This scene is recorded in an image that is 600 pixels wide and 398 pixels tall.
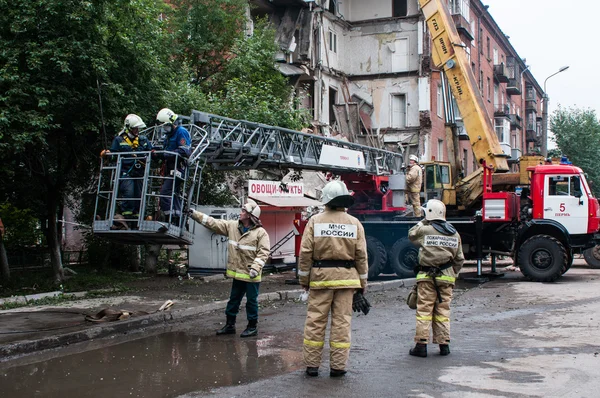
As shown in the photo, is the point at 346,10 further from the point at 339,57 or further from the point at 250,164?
the point at 250,164

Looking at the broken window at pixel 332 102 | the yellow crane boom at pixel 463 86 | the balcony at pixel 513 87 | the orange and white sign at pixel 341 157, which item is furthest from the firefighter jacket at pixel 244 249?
the balcony at pixel 513 87

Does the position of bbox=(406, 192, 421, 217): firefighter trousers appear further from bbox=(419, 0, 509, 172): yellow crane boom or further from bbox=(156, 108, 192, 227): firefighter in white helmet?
bbox=(156, 108, 192, 227): firefighter in white helmet

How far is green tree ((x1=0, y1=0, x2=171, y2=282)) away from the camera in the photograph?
11.3m

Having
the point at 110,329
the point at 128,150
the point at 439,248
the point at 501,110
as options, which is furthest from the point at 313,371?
the point at 501,110

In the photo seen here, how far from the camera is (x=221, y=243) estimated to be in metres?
16.9

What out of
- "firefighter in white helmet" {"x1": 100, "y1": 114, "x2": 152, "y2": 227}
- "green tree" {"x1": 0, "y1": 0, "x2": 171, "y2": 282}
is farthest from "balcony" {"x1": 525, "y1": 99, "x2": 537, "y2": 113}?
"firefighter in white helmet" {"x1": 100, "y1": 114, "x2": 152, "y2": 227}

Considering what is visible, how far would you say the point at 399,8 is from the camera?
35.6 meters

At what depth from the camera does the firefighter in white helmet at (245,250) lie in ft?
29.7

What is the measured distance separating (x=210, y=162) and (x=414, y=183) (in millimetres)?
6623

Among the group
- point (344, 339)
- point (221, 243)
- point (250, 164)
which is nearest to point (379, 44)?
point (221, 243)

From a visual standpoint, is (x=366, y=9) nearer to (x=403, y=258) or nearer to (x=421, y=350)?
(x=403, y=258)

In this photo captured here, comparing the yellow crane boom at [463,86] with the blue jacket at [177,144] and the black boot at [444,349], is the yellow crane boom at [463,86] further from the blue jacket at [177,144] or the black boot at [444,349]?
the black boot at [444,349]

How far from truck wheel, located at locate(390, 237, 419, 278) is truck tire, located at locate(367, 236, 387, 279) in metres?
0.24

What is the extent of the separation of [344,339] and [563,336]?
3.83 m
